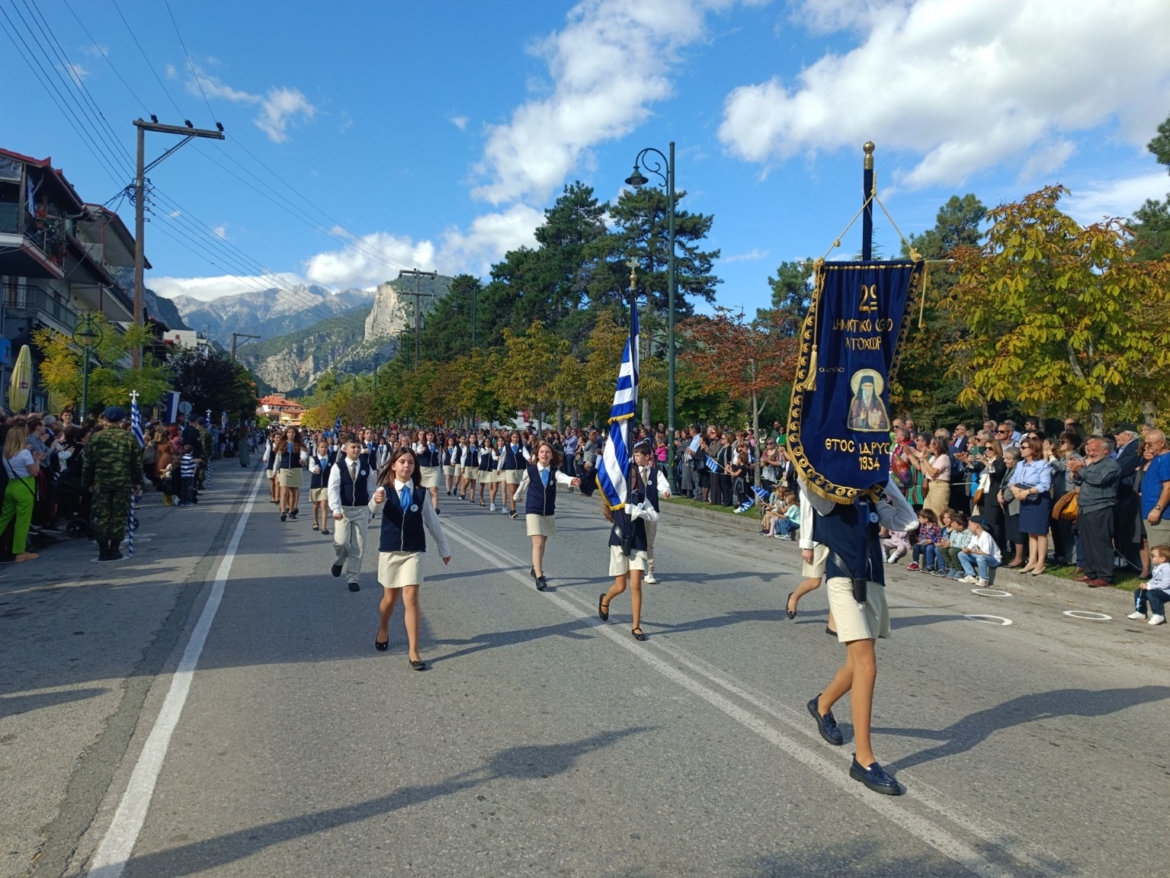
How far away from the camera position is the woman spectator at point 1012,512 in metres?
11.8

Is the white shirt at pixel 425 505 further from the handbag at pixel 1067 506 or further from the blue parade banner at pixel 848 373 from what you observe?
the handbag at pixel 1067 506

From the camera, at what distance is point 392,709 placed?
18.1ft

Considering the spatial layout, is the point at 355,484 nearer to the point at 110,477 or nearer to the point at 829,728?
the point at 110,477

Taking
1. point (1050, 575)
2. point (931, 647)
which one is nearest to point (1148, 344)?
point (1050, 575)

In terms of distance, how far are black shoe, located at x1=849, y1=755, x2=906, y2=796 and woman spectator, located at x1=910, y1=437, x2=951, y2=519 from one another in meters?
8.86

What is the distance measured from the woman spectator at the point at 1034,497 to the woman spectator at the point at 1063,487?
199 millimetres

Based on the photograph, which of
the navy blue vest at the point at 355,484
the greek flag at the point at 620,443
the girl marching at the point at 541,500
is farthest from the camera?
the navy blue vest at the point at 355,484

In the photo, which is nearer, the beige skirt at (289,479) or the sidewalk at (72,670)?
the sidewalk at (72,670)

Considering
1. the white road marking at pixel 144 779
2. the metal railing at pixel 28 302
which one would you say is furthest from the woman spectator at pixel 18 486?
the metal railing at pixel 28 302

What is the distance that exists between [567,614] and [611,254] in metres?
40.5

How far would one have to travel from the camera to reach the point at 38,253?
31000 mm

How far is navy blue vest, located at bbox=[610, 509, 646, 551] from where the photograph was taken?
7578mm

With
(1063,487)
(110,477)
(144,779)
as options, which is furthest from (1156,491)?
(110,477)

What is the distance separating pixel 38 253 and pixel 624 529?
1237 inches
